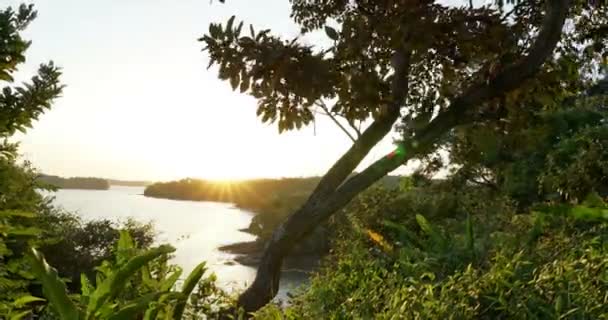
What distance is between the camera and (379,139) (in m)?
5.68

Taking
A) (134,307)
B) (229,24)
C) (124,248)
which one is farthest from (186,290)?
(229,24)

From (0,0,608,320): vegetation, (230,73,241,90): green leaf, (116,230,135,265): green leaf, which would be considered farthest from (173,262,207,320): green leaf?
(230,73,241,90): green leaf

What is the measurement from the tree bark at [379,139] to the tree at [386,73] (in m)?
0.01

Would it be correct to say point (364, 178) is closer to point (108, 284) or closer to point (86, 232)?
point (108, 284)

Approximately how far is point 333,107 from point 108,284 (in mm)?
2227

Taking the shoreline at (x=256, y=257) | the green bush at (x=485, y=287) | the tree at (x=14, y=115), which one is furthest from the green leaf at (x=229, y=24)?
the shoreline at (x=256, y=257)

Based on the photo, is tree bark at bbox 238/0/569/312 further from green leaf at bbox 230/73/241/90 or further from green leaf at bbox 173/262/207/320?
green leaf at bbox 230/73/241/90

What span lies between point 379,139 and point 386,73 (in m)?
0.71

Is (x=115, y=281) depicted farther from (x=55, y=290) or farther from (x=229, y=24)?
(x=229, y=24)

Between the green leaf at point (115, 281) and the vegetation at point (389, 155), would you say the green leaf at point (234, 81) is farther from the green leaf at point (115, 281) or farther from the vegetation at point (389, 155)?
the green leaf at point (115, 281)

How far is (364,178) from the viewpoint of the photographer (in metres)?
5.57

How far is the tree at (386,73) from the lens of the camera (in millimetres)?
4473

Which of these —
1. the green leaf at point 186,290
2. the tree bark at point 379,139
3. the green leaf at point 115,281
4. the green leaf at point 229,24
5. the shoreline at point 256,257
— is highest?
the green leaf at point 229,24

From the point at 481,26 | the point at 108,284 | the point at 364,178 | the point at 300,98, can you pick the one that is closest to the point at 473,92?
the point at 481,26
